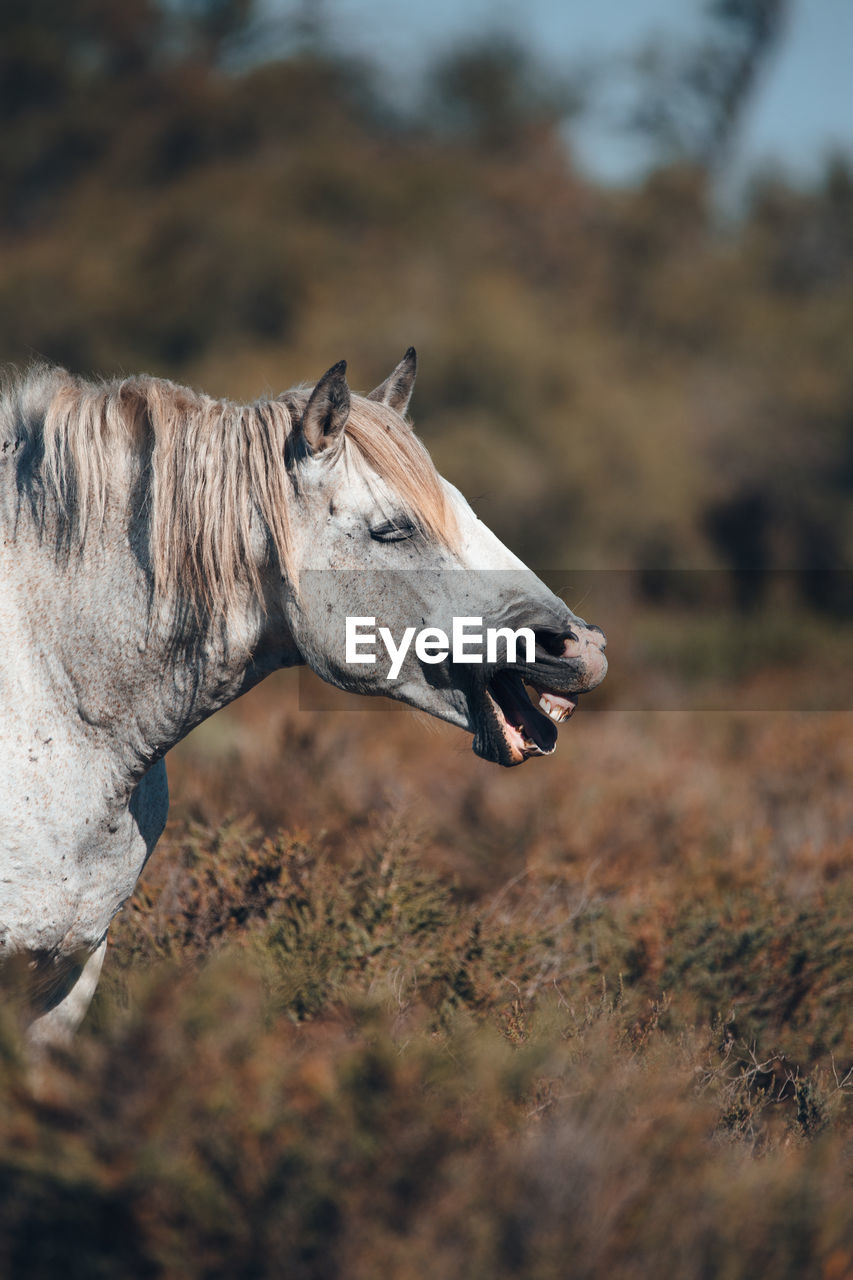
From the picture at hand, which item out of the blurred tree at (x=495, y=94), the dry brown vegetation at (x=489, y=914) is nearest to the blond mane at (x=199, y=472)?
the dry brown vegetation at (x=489, y=914)

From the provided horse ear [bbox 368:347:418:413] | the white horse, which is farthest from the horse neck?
horse ear [bbox 368:347:418:413]

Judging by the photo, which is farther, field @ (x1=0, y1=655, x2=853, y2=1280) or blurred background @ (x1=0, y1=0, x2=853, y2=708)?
blurred background @ (x1=0, y1=0, x2=853, y2=708)

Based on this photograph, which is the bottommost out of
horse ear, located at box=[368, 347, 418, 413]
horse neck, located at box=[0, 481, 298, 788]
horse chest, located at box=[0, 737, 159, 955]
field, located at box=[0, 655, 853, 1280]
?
field, located at box=[0, 655, 853, 1280]

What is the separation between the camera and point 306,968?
2.95 m

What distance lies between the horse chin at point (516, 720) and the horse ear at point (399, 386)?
774mm

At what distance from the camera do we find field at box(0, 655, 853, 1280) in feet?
5.31

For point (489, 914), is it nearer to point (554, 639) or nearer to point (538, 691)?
point (538, 691)

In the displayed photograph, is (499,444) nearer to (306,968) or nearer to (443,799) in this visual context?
(443,799)

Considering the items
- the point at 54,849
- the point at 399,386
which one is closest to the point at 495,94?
the point at 399,386

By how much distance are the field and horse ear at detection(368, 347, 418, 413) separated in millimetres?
823

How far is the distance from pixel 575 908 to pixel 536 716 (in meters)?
1.52

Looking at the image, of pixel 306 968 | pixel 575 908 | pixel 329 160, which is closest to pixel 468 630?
pixel 306 968

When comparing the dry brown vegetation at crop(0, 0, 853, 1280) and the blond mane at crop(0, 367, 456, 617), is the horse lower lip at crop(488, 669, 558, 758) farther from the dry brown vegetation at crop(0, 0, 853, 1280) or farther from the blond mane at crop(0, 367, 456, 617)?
the dry brown vegetation at crop(0, 0, 853, 1280)

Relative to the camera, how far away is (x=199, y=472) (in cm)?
221
